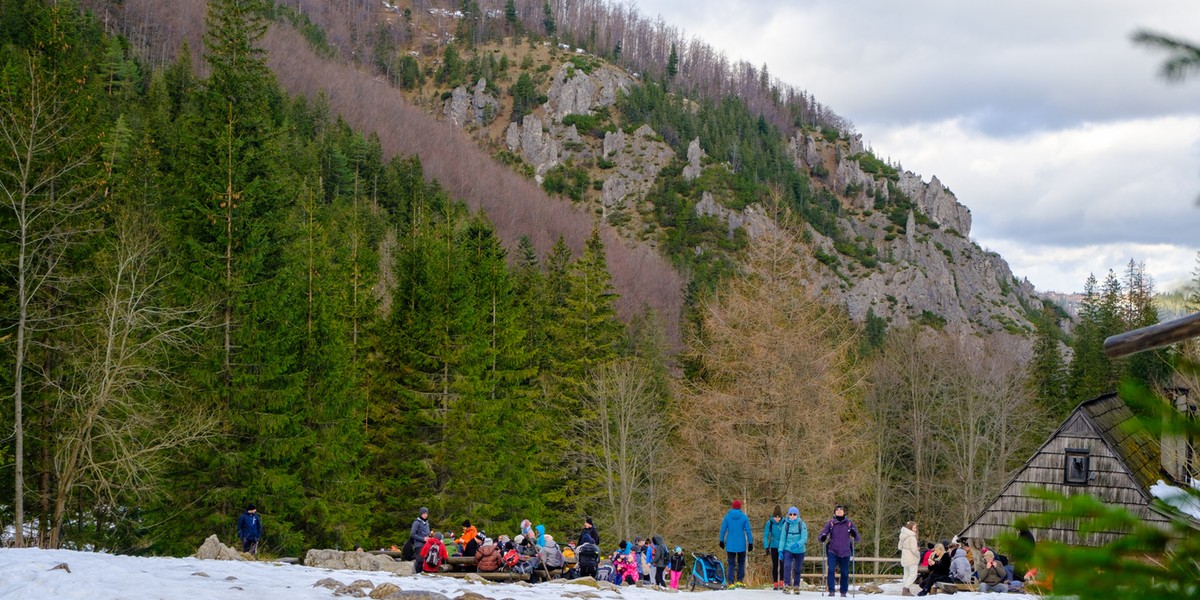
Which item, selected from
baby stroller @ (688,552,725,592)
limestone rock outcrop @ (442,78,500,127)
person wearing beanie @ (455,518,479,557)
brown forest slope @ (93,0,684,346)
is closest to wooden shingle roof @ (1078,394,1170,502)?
baby stroller @ (688,552,725,592)

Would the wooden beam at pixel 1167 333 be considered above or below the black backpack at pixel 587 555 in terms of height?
above

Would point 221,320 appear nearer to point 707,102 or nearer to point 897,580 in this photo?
point 897,580

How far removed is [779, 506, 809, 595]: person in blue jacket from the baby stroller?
1.87 metres

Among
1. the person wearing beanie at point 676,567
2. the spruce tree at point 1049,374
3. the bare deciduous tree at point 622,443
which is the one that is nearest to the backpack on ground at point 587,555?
the person wearing beanie at point 676,567

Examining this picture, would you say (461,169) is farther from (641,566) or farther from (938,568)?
(938,568)

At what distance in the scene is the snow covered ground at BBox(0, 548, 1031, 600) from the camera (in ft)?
35.3

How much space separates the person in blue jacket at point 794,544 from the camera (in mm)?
16797

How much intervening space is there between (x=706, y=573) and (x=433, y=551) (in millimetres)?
5959

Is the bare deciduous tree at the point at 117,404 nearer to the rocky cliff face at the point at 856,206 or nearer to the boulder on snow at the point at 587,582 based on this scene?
the boulder on snow at the point at 587,582

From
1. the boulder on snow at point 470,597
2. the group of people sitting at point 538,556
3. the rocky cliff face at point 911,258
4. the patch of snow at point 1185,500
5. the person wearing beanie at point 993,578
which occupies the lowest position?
the group of people sitting at point 538,556

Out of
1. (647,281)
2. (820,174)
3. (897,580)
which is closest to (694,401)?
(897,580)

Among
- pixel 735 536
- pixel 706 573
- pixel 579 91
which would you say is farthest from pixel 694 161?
pixel 735 536

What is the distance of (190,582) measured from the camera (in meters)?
12.0

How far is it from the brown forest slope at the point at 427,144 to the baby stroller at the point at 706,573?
69584 millimetres
